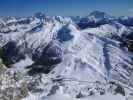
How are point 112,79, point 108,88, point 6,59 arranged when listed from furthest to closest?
1. point 6,59
2. point 112,79
3. point 108,88

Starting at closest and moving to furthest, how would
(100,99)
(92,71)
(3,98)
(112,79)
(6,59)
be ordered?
(3,98)
(100,99)
(112,79)
(92,71)
(6,59)

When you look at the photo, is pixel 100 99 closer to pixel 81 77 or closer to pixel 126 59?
pixel 81 77

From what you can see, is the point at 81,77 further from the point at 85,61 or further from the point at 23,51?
the point at 23,51

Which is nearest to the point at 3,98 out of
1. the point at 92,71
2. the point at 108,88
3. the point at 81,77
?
the point at 108,88

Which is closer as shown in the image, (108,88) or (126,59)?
(108,88)

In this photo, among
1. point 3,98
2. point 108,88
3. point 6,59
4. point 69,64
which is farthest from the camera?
point 6,59

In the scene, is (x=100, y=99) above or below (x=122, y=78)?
above

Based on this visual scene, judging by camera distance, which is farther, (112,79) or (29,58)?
(29,58)

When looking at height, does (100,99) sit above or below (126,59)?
above

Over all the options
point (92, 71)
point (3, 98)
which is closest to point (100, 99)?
point (3, 98)
